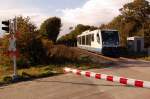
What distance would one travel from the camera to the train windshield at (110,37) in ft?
123

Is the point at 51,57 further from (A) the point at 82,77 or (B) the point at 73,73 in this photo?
(A) the point at 82,77

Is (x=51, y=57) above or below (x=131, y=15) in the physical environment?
below

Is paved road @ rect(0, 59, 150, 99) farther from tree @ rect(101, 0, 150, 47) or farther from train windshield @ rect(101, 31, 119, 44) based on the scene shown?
tree @ rect(101, 0, 150, 47)

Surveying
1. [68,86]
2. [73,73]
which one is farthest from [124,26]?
[68,86]

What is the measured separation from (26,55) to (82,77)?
12.0 meters

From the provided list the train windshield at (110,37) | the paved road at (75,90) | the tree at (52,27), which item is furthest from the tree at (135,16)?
the paved road at (75,90)

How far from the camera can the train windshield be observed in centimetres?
3750

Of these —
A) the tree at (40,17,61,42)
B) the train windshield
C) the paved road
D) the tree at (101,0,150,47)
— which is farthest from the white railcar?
the tree at (40,17,61,42)

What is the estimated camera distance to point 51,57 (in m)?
32.1

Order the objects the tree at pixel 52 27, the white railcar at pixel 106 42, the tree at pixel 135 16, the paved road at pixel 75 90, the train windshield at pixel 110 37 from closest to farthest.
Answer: the paved road at pixel 75 90 → the white railcar at pixel 106 42 → the train windshield at pixel 110 37 → the tree at pixel 135 16 → the tree at pixel 52 27

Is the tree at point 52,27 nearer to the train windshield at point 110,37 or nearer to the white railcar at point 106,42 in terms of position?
the white railcar at point 106,42

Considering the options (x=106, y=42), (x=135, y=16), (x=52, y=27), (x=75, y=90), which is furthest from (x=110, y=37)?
(x=135, y=16)

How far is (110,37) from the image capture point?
125 feet

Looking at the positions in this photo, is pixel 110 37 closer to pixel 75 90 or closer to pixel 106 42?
pixel 106 42
